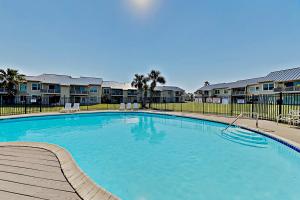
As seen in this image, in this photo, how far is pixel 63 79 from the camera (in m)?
36.1

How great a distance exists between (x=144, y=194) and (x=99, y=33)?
1645cm

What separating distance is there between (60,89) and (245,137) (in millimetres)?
35605

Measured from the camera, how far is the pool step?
307 inches

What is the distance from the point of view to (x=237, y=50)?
19188mm

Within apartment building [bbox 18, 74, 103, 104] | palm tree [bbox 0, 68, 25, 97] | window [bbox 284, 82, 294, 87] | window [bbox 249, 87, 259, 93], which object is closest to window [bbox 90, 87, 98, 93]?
apartment building [bbox 18, 74, 103, 104]

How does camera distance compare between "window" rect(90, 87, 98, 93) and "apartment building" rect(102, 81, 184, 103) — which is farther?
"apartment building" rect(102, 81, 184, 103)

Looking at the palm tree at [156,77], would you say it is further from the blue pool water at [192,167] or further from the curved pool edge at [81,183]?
the curved pool edge at [81,183]

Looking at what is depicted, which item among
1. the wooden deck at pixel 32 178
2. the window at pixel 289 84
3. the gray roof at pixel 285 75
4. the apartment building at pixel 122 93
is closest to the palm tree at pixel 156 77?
the apartment building at pixel 122 93

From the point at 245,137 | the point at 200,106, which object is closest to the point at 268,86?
the point at 200,106

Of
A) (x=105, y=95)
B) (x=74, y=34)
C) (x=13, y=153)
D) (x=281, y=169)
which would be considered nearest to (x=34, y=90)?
(x=105, y=95)

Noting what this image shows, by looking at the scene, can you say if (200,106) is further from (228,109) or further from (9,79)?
(9,79)

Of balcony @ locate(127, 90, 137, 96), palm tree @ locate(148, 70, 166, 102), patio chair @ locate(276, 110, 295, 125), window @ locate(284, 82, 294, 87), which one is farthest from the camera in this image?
balcony @ locate(127, 90, 137, 96)

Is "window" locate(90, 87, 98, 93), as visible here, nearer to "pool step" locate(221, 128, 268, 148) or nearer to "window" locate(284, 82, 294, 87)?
"pool step" locate(221, 128, 268, 148)

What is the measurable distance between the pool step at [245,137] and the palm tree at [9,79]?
3347 cm
